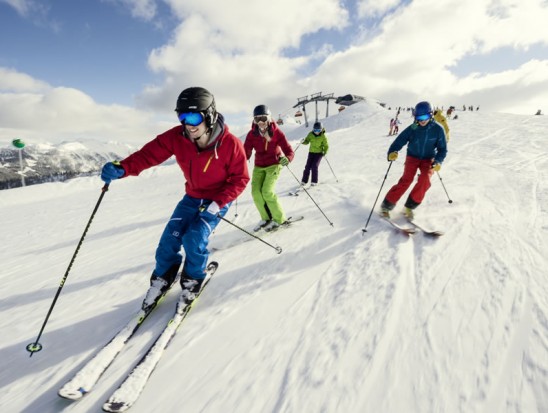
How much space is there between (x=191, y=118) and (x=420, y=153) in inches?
180

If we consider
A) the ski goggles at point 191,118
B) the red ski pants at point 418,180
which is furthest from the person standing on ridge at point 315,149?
the ski goggles at point 191,118

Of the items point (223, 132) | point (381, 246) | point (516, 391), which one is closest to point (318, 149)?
point (381, 246)

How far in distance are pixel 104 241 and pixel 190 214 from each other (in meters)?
4.13

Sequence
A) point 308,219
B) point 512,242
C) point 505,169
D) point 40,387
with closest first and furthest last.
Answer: point 40,387 → point 512,242 → point 308,219 → point 505,169

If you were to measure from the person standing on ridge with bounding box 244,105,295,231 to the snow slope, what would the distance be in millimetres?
507

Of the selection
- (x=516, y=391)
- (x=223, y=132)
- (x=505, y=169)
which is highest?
(x=223, y=132)

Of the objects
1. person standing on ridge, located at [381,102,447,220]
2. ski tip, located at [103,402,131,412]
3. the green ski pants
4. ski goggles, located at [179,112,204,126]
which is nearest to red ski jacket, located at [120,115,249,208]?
ski goggles, located at [179,112,204,126]

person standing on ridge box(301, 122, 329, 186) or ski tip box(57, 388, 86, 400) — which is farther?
person standing on ridge box(301, 122, 329, 186)

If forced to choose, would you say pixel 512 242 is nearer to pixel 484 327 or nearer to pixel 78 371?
pixel 484 327

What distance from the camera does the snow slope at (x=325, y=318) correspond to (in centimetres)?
230

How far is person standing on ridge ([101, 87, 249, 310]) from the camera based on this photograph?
3.46 metres

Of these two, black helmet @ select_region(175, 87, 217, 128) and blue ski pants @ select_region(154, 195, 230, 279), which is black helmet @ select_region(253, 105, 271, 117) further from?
blue ski pants @ select_region(154, 195, 230, 279)

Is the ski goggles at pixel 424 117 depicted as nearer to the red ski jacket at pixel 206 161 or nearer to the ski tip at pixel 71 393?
the red ski jacket at pixel 206 161

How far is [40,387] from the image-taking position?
8.55ft
